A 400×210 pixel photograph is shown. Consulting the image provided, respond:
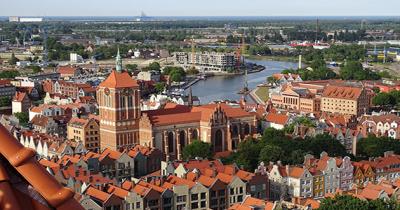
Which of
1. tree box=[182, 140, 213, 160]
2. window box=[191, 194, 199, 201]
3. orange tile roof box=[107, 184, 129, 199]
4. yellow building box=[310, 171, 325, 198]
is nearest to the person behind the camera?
orange tile roof box=[107, 184, 129, 199]

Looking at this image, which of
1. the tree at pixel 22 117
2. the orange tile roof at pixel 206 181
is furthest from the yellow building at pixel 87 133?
the orange tile roof at pixel 206 181

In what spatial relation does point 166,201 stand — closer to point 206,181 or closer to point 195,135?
point 206,181

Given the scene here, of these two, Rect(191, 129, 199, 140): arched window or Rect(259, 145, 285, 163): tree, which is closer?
Rect(259, 145, 285, 163): tree

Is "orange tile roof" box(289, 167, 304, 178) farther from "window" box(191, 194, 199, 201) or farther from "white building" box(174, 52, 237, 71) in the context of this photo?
"white building" box(174, 52, 237, 71)

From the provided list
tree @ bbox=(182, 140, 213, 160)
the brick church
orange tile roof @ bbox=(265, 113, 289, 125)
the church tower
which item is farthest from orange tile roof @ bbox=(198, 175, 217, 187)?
orange tile roof @ bbox=(265, 113, 289, 125)

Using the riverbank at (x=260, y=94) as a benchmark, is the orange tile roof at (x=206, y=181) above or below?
above

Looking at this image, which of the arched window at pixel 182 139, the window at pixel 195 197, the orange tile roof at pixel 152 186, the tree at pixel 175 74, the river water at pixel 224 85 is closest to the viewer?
the orange tile roof at pixel 152 186

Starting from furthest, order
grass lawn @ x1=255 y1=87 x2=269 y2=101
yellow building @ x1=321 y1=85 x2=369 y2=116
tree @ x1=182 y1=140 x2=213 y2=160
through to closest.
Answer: grass lawn @ x1=255 y1=87 x2=269 y2=101, yellow building @ x1=321 y1=85 x2=369 y2=116, tree @ x1=182 y1=140 x2=213 y2=160

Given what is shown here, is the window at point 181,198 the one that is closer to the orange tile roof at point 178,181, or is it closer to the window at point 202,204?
the orange tile roof at point 178,181
